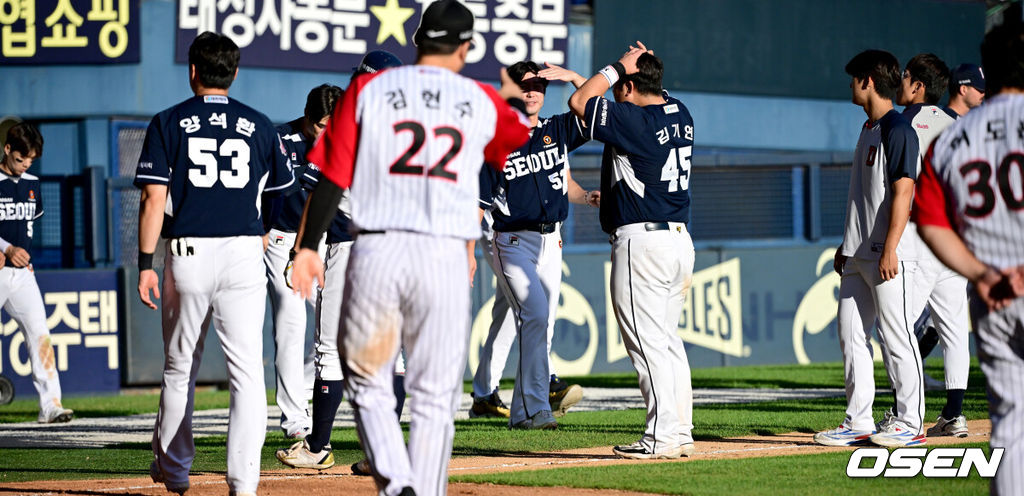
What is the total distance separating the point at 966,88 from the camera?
8836mm

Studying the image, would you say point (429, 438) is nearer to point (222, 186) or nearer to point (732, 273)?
point (222, 186)

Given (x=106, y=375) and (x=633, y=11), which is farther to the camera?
(x=633, y=11)

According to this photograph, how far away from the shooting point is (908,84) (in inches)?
324

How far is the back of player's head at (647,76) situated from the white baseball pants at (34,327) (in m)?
6.10

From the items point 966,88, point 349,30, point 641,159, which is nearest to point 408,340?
point 641,159

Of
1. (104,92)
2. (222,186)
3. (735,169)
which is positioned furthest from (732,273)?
(222,186)

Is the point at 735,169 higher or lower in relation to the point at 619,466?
higher

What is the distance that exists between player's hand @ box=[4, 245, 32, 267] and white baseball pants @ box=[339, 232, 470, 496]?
706 cm

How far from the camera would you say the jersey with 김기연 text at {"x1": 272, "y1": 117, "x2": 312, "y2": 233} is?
324 inches

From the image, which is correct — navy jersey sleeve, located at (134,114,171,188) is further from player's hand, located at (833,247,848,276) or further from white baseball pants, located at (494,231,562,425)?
player's hand, located at (833,247,848,276)

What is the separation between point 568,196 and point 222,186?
4.35 m

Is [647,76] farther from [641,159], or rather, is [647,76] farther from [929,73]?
[929,73]

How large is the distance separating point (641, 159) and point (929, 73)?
6.70 feet

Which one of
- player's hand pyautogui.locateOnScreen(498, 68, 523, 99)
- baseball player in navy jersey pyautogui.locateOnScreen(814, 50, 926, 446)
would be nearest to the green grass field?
baseball player in navy jersey pyautogui.locateOnScreen(814, 50, 926, 446)
